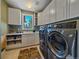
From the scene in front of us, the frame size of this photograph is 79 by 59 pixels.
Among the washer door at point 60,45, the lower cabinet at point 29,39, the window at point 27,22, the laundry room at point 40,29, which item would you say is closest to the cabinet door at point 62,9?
the laundry room at point 40,29

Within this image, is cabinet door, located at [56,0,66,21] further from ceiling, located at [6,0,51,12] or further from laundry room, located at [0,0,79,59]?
ceiling, located at [6,0,51,12]

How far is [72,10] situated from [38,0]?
7.45ft

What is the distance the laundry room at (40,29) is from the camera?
1121 millimetres

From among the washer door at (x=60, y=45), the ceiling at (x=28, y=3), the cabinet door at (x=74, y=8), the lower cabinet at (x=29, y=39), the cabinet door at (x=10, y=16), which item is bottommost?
the lower cabinet at (x=29, y=39)

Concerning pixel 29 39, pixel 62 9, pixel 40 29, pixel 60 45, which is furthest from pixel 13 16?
pixel 60 45

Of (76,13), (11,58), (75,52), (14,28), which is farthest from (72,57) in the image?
(14,28)

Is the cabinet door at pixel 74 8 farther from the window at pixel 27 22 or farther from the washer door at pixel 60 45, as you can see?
the window at pixel 27 22

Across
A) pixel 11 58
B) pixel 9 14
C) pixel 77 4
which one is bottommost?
pixel 11 58

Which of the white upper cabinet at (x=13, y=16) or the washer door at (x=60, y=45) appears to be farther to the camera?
the white upper cabinet at (x=13, y=16)

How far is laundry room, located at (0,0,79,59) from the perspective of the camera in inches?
44.1

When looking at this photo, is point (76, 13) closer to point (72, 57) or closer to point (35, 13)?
point (72, 57)

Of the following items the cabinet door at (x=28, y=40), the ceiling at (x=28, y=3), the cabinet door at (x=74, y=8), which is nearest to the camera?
Result: the cabinet door at (x=74, y=8)

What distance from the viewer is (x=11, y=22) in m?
4.01

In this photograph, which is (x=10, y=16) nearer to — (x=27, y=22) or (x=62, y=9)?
(x=27, y=22)
